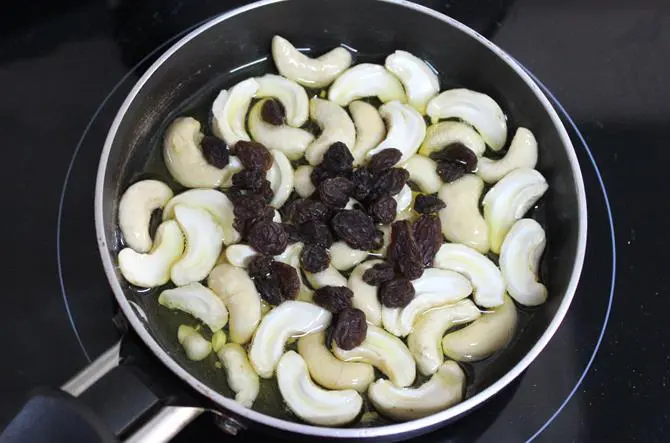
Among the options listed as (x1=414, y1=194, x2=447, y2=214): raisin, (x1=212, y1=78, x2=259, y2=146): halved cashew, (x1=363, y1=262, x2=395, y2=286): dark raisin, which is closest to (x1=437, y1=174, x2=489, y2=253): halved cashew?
(x1=414, y1=194, x2=447, y2=214): raisin

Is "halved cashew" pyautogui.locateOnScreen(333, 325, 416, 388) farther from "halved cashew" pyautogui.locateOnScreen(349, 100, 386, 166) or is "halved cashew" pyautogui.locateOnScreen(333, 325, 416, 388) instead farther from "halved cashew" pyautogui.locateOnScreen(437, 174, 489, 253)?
"halved cashew" pyautogui.locateOnScreen(349, 100, 386, 166)

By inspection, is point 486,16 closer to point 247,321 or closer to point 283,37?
point 283,37

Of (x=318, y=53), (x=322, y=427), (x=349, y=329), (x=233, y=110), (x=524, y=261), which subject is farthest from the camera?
(x=318, y=53)

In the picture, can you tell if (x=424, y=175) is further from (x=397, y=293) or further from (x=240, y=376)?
(x=240, y=376)

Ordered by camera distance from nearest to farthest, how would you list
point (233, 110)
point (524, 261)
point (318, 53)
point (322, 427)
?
point (322, 427), point (524, 261), point (233, 110), point (318, 53)

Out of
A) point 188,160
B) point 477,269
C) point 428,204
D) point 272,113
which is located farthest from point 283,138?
point 477,269

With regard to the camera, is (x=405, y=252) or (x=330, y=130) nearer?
(x=405, y=252)
